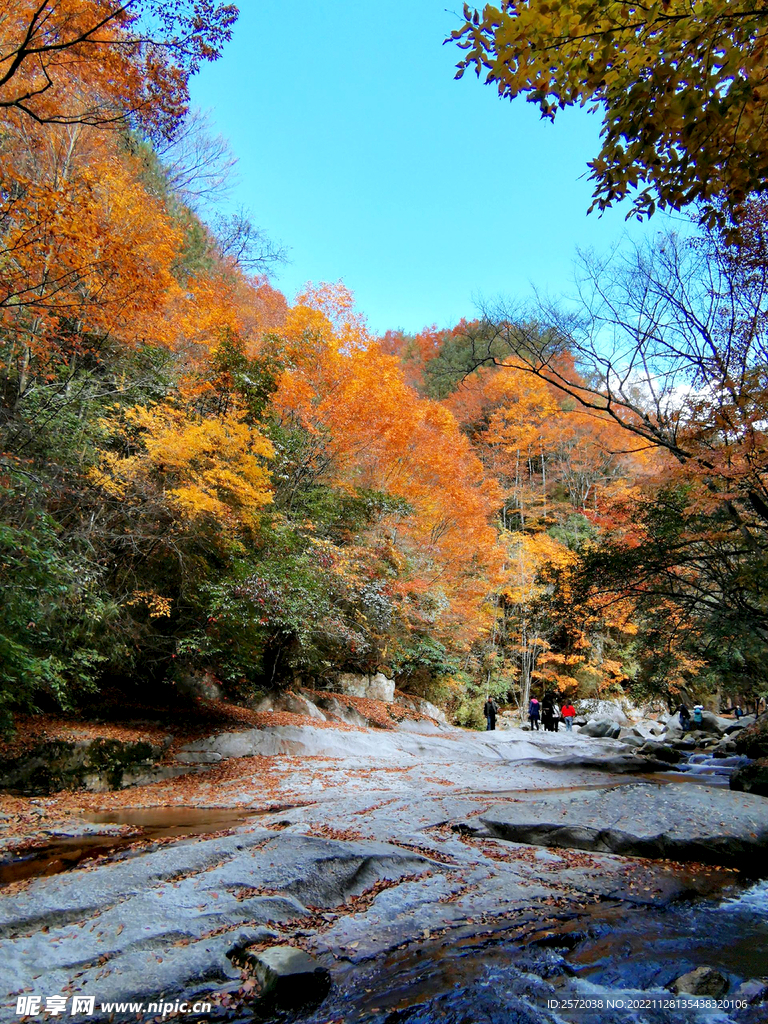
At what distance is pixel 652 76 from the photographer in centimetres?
220

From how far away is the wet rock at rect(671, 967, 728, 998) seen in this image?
2.91 meters

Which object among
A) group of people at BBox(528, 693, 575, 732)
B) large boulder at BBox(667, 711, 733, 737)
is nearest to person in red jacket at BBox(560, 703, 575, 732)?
group of people at BBox(528, 693, 575, 732)

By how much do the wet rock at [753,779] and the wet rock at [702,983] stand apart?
21.0 ft

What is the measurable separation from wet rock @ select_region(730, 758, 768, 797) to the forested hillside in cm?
223

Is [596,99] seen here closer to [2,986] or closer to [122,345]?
[2,986]

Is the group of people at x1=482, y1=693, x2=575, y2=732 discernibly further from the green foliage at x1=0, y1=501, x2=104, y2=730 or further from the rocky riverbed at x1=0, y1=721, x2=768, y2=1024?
the green foliage at x1=0, y1=501, x2=104, y2=730

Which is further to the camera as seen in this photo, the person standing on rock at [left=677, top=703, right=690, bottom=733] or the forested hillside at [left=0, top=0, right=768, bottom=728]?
the person standing on rock at [left=677, top=703, right=690, bottom=733]

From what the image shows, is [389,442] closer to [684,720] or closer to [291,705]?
[291,705]

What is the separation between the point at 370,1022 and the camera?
99.8 inches

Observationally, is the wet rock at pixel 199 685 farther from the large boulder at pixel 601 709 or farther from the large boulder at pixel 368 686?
the large boulder at pixel 601 709

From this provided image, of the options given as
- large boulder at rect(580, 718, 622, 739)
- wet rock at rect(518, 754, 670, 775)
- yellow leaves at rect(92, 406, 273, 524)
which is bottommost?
large boulder at rect(580, 718, 622, 739)

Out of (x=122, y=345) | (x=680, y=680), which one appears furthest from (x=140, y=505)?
(x=680, y=680)

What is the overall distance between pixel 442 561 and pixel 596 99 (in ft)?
56.8

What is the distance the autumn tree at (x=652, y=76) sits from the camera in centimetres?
208
